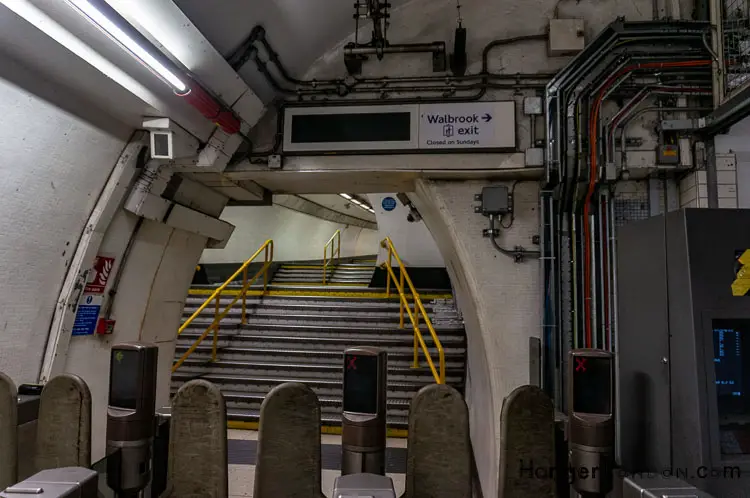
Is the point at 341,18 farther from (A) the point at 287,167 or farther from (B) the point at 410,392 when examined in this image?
(B) the point at 410,392

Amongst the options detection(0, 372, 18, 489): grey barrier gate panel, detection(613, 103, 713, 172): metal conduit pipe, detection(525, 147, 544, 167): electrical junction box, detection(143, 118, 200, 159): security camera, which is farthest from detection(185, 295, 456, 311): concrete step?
detection(0, 372, 18, 489): grey barrier gate panel

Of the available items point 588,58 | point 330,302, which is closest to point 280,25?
point 588,58

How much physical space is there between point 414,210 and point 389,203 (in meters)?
3.84

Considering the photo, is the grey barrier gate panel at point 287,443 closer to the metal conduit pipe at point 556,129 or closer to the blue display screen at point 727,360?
the blue display screen at point 727,360

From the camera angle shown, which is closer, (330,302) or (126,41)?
(126,41)

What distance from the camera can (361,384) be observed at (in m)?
1.97

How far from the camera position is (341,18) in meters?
3.44

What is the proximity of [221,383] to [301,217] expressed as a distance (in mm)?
6098

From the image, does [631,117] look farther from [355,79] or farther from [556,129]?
[355,79]

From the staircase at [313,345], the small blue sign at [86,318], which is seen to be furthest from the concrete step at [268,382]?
the small blue sign at [86,318]

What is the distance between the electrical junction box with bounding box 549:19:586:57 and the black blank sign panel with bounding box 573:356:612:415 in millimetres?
2411

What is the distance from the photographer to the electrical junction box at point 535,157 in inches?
127

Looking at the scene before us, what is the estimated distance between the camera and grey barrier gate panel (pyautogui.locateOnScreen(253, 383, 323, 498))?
195cm

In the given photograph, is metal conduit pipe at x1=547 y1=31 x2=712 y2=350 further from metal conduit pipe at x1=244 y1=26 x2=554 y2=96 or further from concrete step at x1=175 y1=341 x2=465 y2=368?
concrete step at x1=175 y1=341 x2=465 y2=368
